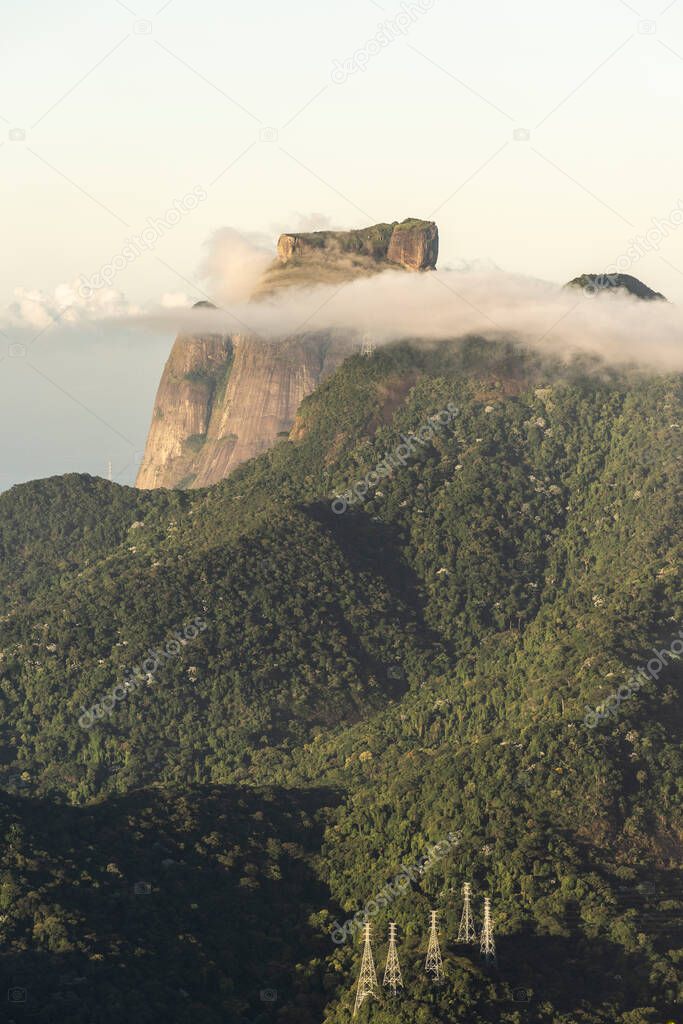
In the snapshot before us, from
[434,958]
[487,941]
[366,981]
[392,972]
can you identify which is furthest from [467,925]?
[366,981]

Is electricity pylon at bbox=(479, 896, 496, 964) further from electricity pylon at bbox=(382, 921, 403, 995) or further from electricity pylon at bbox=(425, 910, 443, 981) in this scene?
electricity pylon at bbox=(382, 921, 403, 995)

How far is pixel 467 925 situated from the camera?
156m

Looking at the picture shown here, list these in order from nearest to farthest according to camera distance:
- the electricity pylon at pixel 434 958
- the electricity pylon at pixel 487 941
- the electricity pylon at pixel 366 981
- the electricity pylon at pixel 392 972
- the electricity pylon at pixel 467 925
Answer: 1. the electricity pylon at pixel 366 981
2. the electricity pylon at pixel 392 972
3. the electricity pylon at pixel 434 958
4. the electricity pylon at pixel 487 941
5. the electricity pylon at pixel 467 925

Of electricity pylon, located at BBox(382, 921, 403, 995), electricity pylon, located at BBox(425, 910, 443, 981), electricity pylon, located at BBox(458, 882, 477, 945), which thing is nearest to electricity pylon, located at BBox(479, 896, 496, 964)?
electricity pylon, located at BBox(458, 882, 477, 945)

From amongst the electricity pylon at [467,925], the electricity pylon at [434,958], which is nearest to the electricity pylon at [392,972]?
the electricity pylon at [434,958]

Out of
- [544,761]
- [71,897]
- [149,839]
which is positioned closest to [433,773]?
[544,761]

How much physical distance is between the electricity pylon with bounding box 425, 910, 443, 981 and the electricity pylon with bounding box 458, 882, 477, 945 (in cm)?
431

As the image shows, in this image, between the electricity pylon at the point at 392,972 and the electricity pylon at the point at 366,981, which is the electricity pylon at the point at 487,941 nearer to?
the electricity pylon at the point at 392,972

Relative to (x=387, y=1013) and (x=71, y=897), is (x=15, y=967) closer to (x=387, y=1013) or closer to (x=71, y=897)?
(x=71, y=897)

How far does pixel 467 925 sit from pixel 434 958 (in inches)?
265

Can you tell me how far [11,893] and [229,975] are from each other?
1655cm

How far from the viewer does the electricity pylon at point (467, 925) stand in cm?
15425

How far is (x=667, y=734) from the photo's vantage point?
186m

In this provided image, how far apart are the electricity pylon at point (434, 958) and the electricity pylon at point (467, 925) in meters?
4.31
